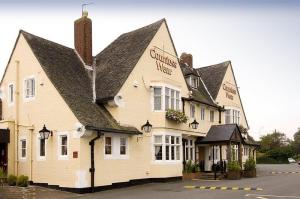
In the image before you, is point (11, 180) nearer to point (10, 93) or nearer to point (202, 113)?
point (10, 93)

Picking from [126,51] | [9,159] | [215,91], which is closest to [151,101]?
[126,51]

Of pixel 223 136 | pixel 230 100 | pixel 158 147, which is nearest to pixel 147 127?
pixel 158 147

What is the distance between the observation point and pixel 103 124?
23.4 metres

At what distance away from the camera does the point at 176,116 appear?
2902 cm

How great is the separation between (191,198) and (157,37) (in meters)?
14.3

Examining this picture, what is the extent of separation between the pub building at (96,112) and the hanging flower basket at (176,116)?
0.23 ft

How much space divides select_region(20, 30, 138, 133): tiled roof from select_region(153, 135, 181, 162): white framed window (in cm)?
276

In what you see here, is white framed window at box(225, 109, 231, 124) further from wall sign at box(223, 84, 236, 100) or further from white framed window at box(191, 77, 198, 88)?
white framed window at box(191, 77, 198, 88)

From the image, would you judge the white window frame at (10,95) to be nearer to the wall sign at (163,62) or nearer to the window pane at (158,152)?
the wall sign at (163,62)

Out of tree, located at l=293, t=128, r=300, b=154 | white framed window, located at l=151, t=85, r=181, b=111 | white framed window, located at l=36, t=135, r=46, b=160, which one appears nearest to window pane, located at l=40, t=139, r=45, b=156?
white framed window, located at l=36, t=135, r=46, b=160

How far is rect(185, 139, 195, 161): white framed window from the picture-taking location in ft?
112

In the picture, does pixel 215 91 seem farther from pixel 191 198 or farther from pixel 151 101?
pixel 191 198

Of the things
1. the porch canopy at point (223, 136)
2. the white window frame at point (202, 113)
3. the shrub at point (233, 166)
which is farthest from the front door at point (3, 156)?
the white window frame at point (202, 113)

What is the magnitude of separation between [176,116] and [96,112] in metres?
6.69
